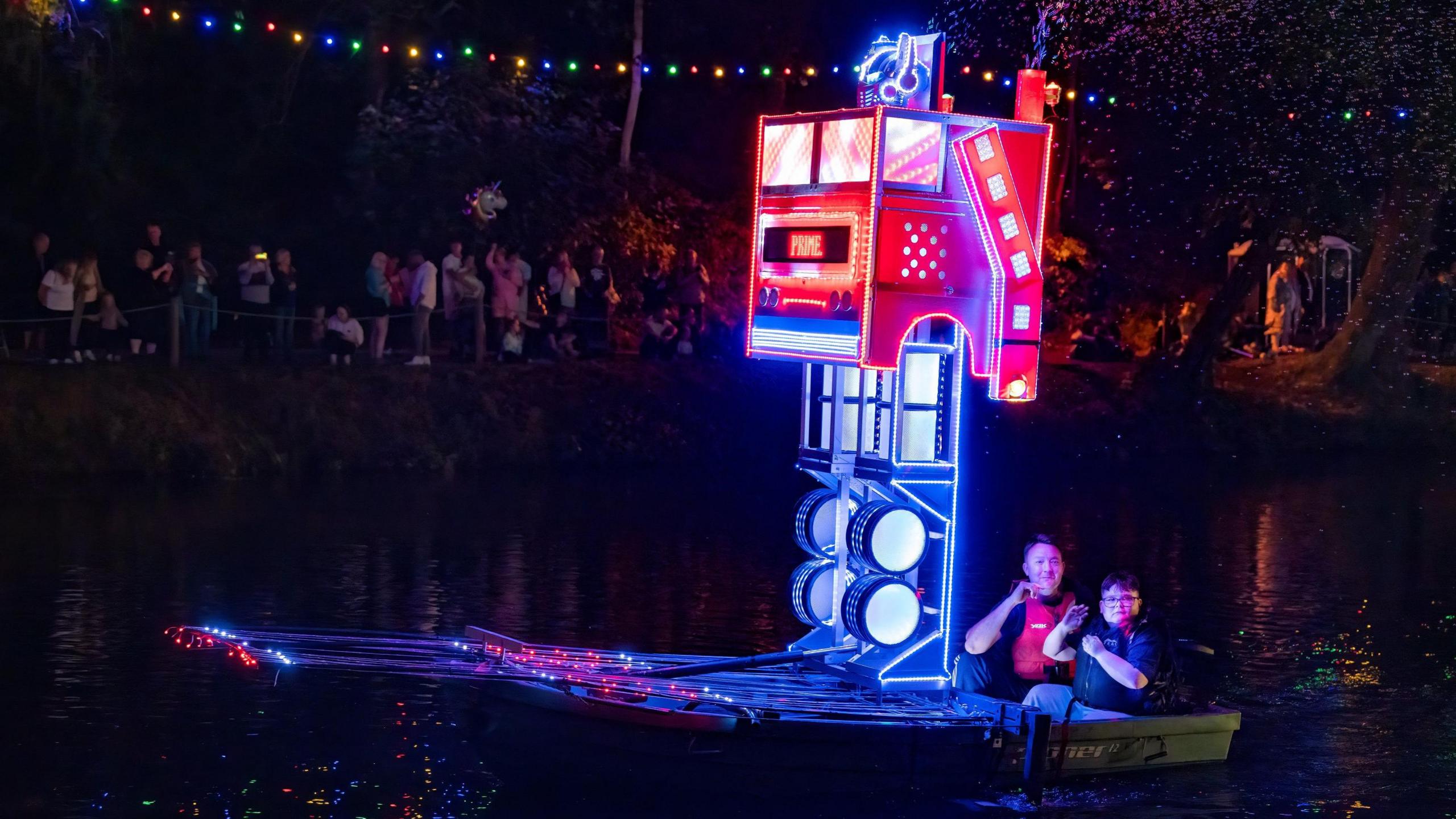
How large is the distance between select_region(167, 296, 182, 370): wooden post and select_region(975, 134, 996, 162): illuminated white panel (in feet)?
50.0

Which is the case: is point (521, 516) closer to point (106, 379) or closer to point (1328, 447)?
point (106, 379)

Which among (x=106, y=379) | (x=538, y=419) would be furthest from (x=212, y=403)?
(x=538, y=419)

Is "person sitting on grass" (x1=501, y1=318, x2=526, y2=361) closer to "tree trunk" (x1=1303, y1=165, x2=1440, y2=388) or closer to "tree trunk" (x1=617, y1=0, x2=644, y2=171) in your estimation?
"tree trunk" (x1=617, y1=0, x2=644, y2=171)

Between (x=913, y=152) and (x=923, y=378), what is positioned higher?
(x=913, y=152)

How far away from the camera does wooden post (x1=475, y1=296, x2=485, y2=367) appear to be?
85.8 ft

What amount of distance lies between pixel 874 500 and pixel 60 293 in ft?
50.4

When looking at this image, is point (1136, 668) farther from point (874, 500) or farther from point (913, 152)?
point (913, 152)

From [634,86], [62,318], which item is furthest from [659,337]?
[62,318]

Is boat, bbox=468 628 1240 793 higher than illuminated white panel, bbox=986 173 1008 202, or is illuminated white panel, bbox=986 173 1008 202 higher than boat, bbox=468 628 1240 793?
illuminated white panel, bbox=986 173 1008 202

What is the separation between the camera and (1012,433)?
30.3 m

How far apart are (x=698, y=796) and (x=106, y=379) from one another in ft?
49.2

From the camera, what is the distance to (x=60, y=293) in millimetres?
23422

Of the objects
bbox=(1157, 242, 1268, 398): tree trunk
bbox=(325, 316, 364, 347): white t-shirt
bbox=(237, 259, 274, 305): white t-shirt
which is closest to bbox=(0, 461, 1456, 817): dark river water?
bbox=(325, 316, 364, 347): white t-shirt

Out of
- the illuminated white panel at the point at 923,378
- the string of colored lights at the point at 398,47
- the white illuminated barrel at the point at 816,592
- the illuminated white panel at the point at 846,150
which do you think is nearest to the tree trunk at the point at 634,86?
the string of colored lights at the point at 398,47
